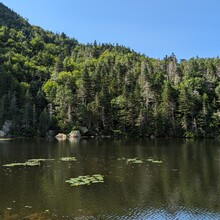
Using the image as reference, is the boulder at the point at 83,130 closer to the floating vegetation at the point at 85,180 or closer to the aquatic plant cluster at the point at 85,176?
the aquatic plant cluster at the point at 85,176

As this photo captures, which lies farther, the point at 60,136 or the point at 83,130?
the point at 83,130

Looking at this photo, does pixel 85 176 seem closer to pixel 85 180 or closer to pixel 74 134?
pixel 85 180

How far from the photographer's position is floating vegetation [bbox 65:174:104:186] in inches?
1393

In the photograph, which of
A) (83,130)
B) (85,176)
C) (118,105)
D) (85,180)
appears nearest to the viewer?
(85,180)

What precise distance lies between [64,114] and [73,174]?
302 feet

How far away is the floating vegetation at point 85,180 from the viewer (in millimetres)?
35388

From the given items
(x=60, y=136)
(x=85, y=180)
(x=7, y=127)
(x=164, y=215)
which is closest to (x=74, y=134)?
(x=60, y=136)

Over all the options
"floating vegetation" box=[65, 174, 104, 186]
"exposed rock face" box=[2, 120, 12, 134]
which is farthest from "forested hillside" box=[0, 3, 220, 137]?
"floating vegetation" box=[65, 174, 104, 186]

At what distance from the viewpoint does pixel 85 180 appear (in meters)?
36.8

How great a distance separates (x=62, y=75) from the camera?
165 meters

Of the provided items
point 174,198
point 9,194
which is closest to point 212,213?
point 174,198

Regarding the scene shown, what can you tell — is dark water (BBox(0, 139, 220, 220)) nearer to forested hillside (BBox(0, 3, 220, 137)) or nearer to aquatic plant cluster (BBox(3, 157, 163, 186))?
aquatic plant cluster (BBox(3, 157, 163, 186))

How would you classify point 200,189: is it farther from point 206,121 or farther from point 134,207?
point 206,121

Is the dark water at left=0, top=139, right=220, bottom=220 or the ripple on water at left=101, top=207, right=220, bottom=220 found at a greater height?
the dark water at left=0, top=139, right=220, bottom=220
